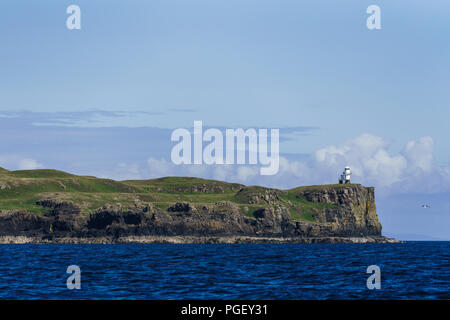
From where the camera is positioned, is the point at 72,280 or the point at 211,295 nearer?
the point at 211,295

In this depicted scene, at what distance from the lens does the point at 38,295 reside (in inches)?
1871
